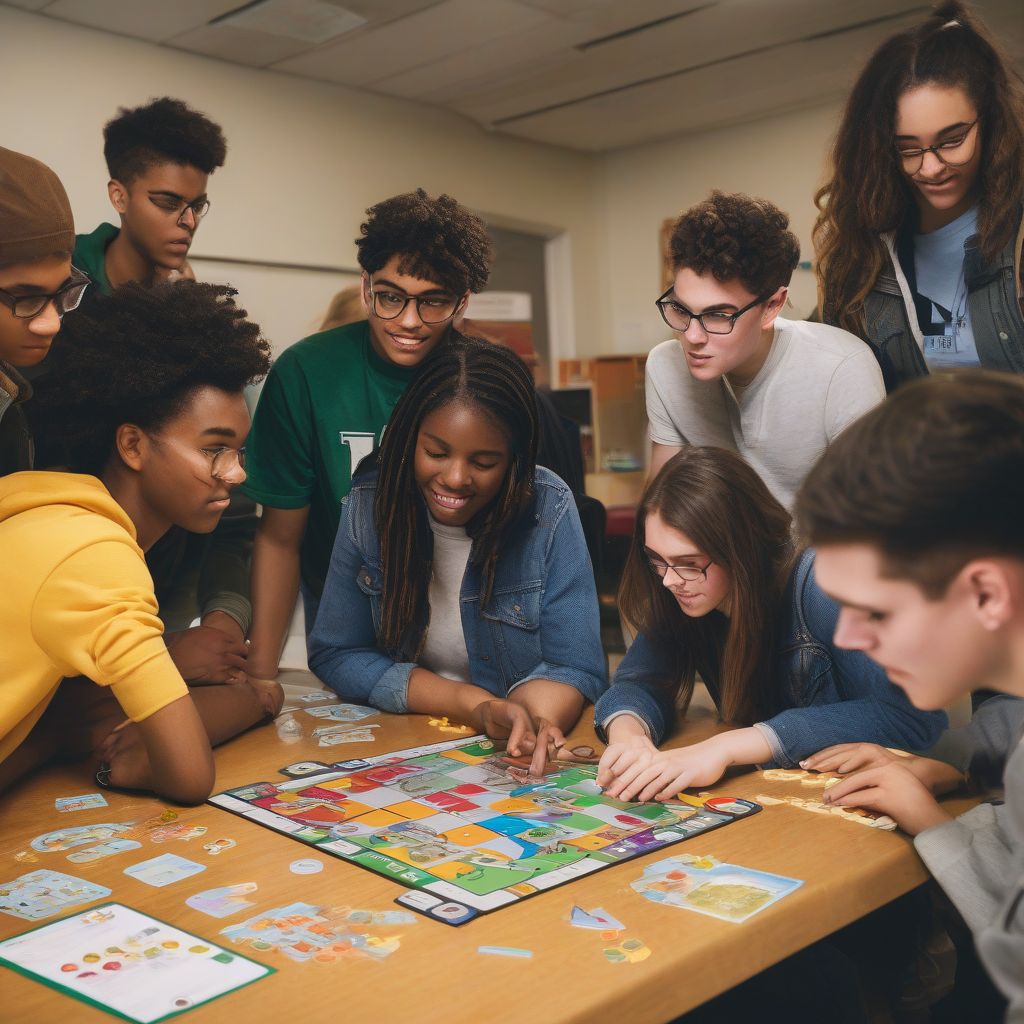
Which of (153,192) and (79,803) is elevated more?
(153,192)

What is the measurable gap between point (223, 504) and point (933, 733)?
1170mm

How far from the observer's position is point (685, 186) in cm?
746

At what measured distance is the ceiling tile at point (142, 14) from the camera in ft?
15.4

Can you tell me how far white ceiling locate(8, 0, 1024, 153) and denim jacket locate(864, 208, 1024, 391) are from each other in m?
3.16

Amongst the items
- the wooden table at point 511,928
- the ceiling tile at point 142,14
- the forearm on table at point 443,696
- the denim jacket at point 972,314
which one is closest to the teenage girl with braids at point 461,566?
the forearm on table at point 443,696

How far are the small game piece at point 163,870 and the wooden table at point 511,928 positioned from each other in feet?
0.05

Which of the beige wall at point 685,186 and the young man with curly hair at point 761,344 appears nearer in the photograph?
the young man with curly hair at point 761,344

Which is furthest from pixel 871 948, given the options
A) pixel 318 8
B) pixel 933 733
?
pixel 318 8

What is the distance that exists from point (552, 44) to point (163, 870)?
16.3 feet

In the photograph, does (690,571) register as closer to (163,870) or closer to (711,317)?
(711,317)

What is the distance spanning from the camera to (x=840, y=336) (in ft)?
7.43

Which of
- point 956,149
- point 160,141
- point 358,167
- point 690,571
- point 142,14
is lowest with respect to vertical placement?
point 690,571

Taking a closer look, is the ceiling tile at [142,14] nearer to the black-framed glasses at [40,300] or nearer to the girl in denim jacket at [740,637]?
the black-framed glasses at [40,300]

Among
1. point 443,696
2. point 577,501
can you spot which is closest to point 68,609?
point 443,696
